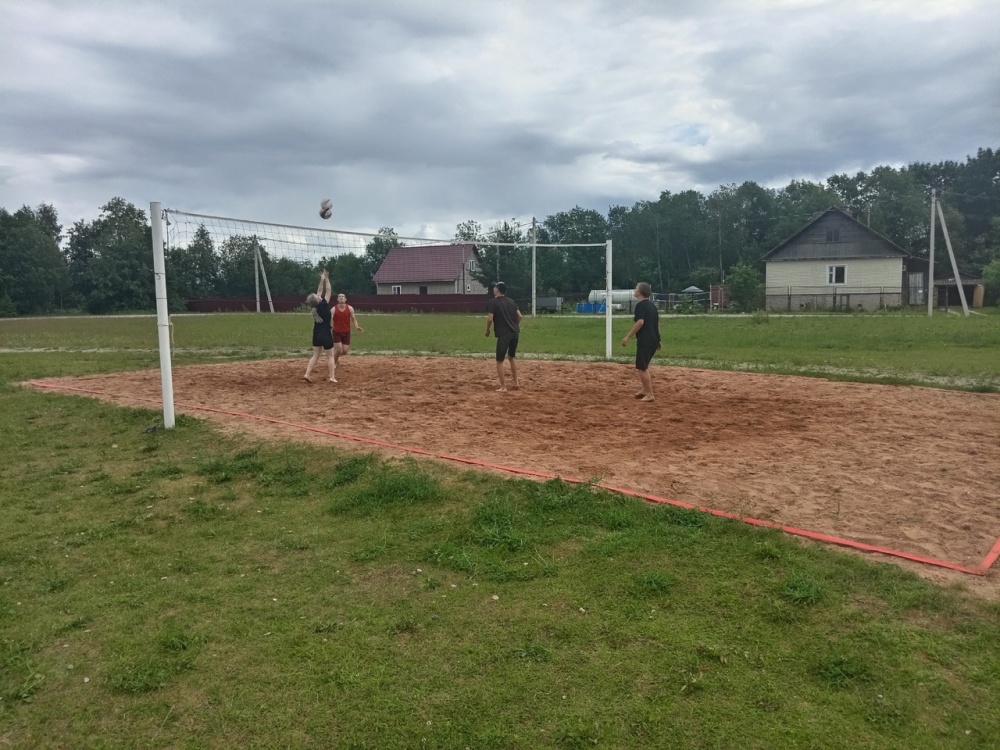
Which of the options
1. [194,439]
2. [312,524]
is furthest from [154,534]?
[194,439]

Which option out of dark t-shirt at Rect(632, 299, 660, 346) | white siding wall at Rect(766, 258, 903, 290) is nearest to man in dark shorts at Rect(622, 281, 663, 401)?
dark t-shirt at Rect(632, 299, 660, 346)

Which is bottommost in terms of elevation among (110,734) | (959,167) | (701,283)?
(110,734)

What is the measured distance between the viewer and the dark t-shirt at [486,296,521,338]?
10.7 metres

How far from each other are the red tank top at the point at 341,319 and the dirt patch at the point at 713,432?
3.16ft

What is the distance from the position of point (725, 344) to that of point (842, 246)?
33.2 metres

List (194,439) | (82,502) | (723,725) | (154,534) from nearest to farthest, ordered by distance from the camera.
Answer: (723,725)
(154,534)
(82,502)
(194,439)

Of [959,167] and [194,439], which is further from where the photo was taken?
[959,167]

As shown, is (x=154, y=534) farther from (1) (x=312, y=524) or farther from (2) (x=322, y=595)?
(2) (x=322, y=595)

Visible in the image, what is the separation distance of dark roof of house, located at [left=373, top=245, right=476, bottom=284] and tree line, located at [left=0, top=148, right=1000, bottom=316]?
1.12m

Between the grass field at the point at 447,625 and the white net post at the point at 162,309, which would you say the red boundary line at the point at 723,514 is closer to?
the grass field at the point at 447,625

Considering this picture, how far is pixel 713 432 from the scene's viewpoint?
7.67 m

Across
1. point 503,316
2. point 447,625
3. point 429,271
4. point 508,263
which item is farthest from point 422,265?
point 447,625

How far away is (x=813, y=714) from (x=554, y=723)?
3.45 feet

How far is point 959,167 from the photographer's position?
89.7m
